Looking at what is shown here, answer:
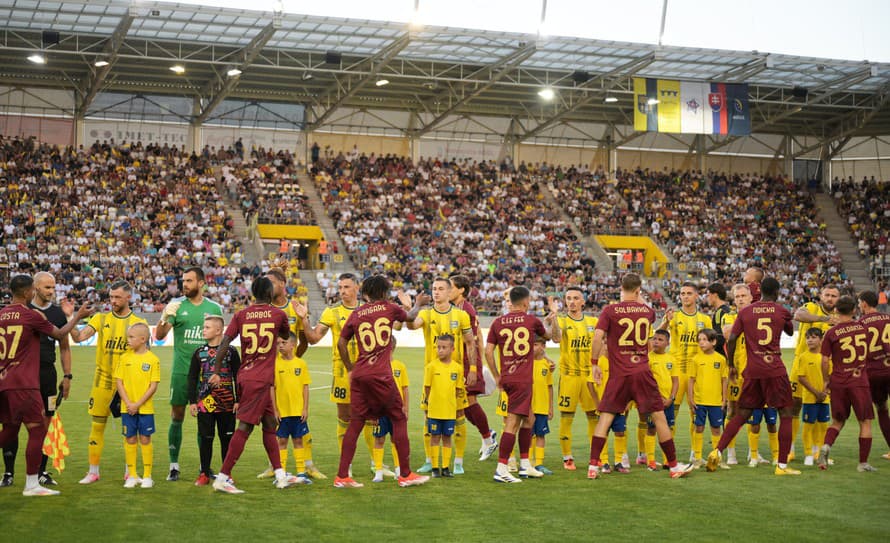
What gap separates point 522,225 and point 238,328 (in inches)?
1440

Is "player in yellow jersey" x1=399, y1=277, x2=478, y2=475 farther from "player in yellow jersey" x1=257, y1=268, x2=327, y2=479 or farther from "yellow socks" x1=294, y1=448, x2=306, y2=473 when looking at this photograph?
"yellow socks" x1=294, y1=448, x2=306, y2=473

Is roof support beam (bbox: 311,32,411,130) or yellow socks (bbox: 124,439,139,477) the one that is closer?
yellow socks (bbox: 124,439,139,477)

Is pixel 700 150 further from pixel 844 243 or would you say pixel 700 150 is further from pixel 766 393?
pixel 766 393

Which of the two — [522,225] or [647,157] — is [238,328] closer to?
[522,225]

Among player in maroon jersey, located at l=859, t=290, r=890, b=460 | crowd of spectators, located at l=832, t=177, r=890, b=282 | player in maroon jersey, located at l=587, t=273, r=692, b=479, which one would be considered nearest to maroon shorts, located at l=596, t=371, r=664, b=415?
player in maroon jersey, located at l=587, t=273, r=692, b=479

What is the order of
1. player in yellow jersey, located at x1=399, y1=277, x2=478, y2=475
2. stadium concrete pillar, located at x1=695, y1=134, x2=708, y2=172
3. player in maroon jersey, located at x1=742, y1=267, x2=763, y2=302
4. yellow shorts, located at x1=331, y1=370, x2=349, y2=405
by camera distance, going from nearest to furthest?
yellow shorts, located at x1=331, y1=370, x2=349, y2=405
player in yellow jersey, located at x1=399, y1=277, x2=478, y2=475
player in maroon jersey, located at x1=742, y1=267, x2=763, y2=302
stadium concrete pillar, located at x1=695, y1=134, x2=708, y2=172

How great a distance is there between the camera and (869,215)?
50938mm

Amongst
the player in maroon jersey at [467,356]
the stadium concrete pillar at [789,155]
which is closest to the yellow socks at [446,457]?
the player in maroon jersey at [467,356]

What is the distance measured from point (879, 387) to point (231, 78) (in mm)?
32904

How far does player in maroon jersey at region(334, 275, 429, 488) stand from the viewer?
9.68m

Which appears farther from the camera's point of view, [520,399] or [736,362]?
[736,362]

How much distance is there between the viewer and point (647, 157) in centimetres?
5369

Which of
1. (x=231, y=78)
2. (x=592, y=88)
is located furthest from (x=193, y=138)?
(x=592, y=88)

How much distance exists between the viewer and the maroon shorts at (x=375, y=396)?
9.67 m
